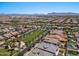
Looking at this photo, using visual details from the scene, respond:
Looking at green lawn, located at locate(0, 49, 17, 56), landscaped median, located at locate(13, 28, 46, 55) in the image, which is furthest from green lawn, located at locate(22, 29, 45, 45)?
green lawn, located at locate(0, 49, 17, 56)

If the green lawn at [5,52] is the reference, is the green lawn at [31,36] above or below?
above

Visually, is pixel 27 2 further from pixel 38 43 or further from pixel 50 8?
pixel 38 43

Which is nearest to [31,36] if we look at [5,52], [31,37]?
[31,37]

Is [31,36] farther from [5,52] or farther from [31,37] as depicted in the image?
[5,52]

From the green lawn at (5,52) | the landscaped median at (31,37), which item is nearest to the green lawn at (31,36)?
the landscaped median at (31,37)

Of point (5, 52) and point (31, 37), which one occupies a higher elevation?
point (31, 37)

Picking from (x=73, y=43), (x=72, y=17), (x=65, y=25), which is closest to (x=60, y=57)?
(x=73, y=43)

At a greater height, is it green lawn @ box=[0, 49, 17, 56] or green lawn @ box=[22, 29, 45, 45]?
green lawn @ box=[22, 29, 45, 45]

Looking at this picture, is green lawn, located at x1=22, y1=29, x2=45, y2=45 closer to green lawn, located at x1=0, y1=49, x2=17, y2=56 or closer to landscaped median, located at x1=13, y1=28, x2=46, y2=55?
landscaped median, located at x1=13, y1=28, x2=46, y2=55

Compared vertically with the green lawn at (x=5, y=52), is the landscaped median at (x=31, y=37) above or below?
above

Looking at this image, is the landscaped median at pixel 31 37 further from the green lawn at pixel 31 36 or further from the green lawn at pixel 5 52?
the green lawn at pixel 5 52

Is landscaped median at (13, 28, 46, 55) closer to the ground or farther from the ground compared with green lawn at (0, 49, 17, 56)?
farther from the ground
